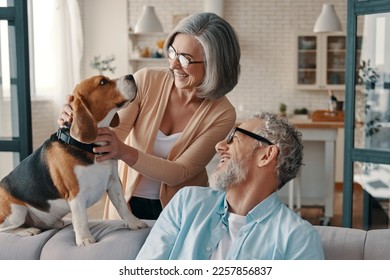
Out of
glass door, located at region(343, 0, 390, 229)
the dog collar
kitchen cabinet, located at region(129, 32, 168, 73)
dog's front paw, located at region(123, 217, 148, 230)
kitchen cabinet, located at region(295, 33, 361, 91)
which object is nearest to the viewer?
the dog collar

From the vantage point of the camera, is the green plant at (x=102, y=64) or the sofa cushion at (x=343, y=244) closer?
the sofa cushion at (x=343, y=244)

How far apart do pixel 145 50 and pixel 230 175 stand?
6972mm

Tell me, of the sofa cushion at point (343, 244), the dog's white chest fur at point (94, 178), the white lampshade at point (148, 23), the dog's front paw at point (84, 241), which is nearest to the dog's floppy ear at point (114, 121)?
the dog's white chest fur at point (94, 178)

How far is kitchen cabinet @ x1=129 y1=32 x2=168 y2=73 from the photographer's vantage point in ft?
28.3

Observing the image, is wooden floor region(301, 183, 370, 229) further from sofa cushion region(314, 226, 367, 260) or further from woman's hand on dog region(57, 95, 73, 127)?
woman's hand on dog region(57, 95, 73, 127)

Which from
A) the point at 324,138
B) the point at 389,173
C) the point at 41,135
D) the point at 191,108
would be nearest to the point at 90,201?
the point at 191,108

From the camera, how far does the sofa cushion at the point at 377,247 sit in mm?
1841

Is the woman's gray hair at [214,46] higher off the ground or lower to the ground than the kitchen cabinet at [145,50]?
lower

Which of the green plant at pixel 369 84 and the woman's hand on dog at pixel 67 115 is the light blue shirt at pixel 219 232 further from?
the green plant at pixel 369 84

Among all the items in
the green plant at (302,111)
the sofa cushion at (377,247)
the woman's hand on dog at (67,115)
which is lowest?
the green plant at (302,111)

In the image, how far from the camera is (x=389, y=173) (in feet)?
9.30

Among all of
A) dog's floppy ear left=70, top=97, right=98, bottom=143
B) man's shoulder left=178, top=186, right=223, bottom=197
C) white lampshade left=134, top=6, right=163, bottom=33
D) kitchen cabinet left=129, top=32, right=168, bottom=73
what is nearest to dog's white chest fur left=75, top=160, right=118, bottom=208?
dog's floppy ear left=70, top=97, right=98, bottom=143

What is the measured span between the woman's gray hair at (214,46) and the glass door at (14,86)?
83cm

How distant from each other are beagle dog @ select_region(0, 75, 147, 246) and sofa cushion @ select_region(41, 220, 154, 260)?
0.03 metres
